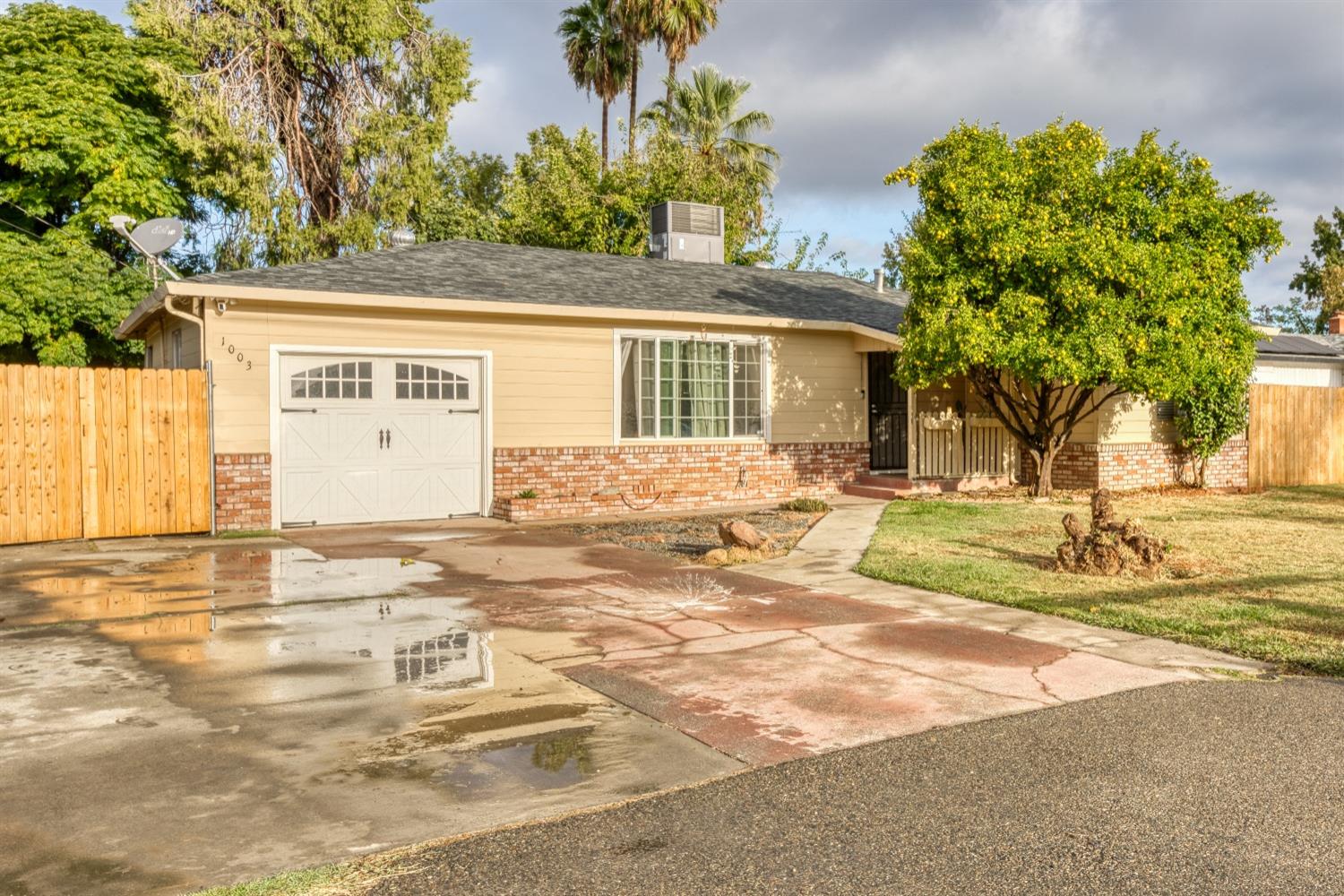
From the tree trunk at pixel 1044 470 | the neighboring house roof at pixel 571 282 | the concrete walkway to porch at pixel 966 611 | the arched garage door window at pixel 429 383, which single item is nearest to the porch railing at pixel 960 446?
the tree trunk at pixel 1044 470

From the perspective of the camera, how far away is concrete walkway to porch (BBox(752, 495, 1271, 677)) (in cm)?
625

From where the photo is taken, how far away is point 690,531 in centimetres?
1270

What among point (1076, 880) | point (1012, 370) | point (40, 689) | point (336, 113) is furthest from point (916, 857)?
point (336, 113)

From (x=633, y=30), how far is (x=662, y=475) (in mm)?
21978

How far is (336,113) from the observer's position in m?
27.1

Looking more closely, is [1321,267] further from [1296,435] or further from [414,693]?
[414,693]

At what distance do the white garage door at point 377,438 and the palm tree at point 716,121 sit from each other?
2110 cm

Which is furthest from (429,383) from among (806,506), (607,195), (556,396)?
(607,195)

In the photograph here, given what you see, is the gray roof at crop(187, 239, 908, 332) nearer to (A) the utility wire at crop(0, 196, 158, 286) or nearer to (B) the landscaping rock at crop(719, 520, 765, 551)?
(B) the landscaping rock at crop(719, 520, 765, 551)

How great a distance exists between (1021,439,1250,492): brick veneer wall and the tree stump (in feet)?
26.9

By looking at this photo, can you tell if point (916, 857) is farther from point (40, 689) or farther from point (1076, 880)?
point (40, 689)

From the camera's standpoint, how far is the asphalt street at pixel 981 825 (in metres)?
3.37

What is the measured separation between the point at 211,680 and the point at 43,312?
844 inches

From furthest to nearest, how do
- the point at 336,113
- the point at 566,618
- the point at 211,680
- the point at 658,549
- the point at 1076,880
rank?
the point at 336,113
the point at 658,549
the point at 566,618
the point at 211,680
the point at 1076,880
